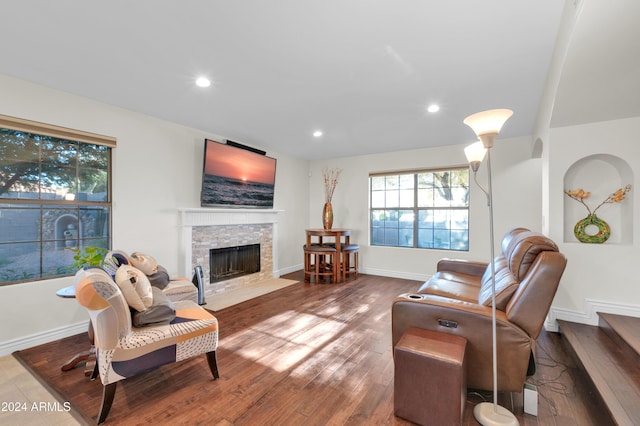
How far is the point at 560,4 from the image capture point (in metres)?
1.67

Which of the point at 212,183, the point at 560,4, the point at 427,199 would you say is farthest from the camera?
the point at 427,199

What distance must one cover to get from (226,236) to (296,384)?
9.79 feet

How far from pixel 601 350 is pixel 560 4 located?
249cm

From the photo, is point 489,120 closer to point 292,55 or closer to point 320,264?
point 292,55

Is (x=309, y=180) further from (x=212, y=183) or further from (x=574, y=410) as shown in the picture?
(x=574, y=410)

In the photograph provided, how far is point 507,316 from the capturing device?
1723 mm

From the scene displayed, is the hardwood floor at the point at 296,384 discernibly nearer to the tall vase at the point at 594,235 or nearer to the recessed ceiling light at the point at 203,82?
the tall vase at the point at 594,235

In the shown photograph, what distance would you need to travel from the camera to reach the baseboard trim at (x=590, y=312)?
2.53m

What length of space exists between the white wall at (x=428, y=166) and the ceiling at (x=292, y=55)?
1137 millimetres

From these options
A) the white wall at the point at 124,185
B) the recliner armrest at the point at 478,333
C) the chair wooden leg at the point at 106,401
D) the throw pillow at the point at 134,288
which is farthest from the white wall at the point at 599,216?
the white wall at the point at 124,185

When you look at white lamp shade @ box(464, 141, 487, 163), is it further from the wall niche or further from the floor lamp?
the wall niche

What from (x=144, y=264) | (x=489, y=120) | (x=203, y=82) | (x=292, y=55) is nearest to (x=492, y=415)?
(x=489, y=120)

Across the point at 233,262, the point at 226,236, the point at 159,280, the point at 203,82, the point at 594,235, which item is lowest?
the point at 233,262

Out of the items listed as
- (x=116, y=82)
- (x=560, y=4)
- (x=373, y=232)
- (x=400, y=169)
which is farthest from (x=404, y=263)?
(x=116, y=82)
